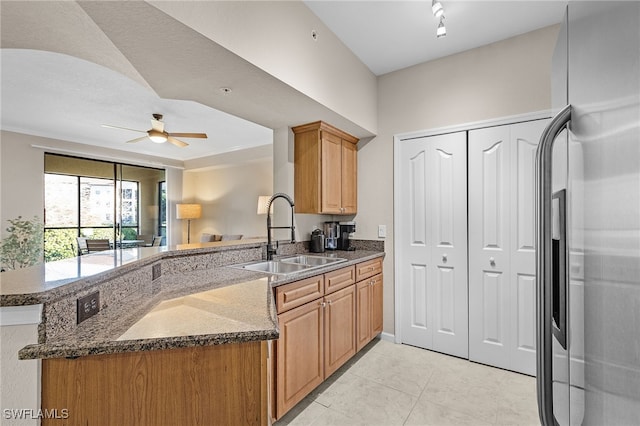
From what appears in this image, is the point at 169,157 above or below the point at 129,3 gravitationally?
above

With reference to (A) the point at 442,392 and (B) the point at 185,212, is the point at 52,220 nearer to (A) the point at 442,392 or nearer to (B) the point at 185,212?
(B) the point at 185,212

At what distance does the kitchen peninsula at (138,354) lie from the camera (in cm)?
90

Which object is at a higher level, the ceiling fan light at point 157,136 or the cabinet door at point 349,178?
the ceiling fan light at point 157,136

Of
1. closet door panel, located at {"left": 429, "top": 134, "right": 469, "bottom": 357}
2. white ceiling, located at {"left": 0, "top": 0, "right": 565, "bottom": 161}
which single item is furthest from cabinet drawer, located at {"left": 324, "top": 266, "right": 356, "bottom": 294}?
white ceiling, located at {"left": 0, "top": 0, "right": 565, "bottom": 161}

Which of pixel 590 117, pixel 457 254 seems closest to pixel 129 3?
pixel 590 117

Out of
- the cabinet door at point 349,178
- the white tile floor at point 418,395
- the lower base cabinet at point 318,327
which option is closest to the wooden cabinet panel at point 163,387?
the lower base cabinet at point 318,327

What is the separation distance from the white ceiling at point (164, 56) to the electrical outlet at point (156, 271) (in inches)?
43.7

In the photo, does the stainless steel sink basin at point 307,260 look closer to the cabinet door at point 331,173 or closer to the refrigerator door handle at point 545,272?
the cabinet door at point 331,173

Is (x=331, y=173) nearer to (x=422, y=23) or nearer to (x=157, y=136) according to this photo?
(x=422, y=23)

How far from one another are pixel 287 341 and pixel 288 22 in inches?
79.4

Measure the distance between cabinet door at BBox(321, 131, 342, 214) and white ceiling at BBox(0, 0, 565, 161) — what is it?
1.01ft

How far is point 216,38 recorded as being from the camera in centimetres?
147

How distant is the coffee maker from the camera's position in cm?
326

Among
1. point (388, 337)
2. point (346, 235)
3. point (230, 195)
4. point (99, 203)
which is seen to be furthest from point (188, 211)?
point (388, 337)
